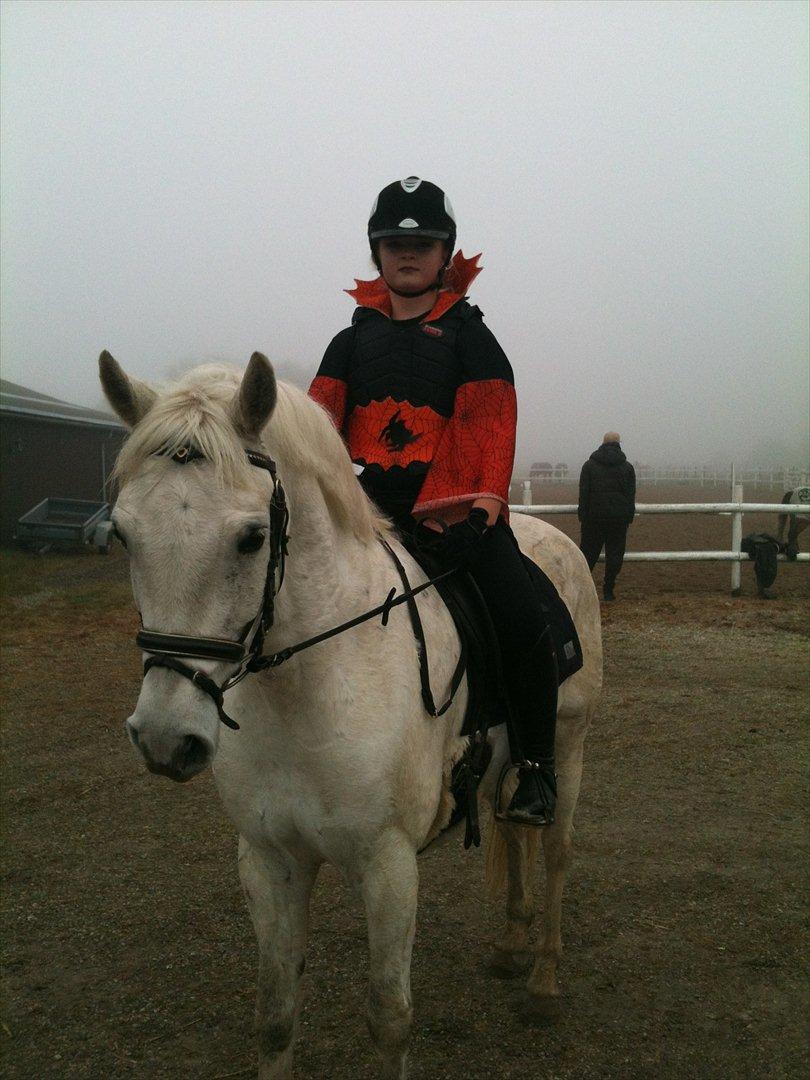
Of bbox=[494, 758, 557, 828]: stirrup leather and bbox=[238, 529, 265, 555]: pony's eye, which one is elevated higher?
bbox=[238, 529, 265, 555]: pony's eye

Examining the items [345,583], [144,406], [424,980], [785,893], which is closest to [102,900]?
[424,980]

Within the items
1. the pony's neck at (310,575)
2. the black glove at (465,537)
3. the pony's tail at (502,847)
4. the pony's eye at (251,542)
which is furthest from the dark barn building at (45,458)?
the pony's eye at (251,542)

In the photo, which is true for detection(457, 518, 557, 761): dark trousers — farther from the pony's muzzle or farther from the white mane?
the pony's muzzle

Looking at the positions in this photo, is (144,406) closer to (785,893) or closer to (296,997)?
(296,997)

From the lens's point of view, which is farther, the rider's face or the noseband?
the rider's face

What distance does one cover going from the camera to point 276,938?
252 cm

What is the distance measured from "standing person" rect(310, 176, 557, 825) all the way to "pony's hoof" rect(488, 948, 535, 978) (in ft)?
3.36

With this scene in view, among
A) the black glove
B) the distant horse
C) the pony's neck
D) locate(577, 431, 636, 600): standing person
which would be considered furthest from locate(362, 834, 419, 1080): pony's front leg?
the distant horse

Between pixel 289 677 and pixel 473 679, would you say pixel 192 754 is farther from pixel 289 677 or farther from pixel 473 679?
pixel 473 679

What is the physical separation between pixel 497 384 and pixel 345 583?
0.97m

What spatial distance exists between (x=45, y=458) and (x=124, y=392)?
23.0 metres

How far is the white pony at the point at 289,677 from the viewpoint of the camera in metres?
1.87

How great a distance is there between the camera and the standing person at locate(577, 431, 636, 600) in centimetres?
1244

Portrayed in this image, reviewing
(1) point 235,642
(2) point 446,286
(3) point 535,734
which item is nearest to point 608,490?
(2) point 446,286
